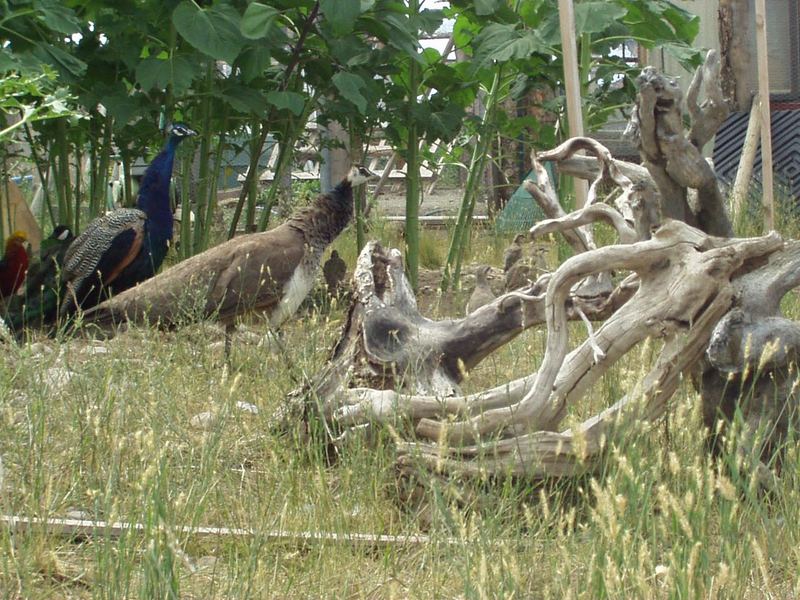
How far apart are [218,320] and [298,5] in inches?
84.9

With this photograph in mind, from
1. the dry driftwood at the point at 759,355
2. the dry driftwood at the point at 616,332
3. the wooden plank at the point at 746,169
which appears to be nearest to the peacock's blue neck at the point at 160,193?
the dry driftwood at the point at 616,332

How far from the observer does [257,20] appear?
6191 mm

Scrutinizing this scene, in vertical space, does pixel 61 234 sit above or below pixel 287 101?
below

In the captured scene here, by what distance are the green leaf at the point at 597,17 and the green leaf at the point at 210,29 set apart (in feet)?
6.18

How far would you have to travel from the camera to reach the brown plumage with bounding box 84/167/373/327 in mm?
5516

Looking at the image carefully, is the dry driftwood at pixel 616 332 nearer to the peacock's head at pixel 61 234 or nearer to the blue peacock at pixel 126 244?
the blue peacock at pixel 126 244

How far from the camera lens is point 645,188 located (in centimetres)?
366

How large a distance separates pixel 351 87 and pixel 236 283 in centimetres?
158

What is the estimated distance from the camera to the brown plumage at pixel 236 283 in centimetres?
552

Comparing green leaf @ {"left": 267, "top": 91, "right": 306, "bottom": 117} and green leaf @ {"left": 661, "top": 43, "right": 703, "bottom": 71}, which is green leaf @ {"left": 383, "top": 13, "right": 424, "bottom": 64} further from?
green leaf @ {"left": 661, "top": 43, "right": 703, "bottom": 71}

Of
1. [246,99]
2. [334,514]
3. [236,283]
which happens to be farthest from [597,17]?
[334,514]

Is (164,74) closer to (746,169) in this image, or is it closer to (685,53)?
(685,53)

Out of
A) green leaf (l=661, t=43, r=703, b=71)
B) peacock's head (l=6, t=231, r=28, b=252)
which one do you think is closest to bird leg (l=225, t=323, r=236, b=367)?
peacock's head (l=6, t=231, r=28, b=252)

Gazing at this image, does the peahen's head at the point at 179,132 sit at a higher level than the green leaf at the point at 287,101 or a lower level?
lower
